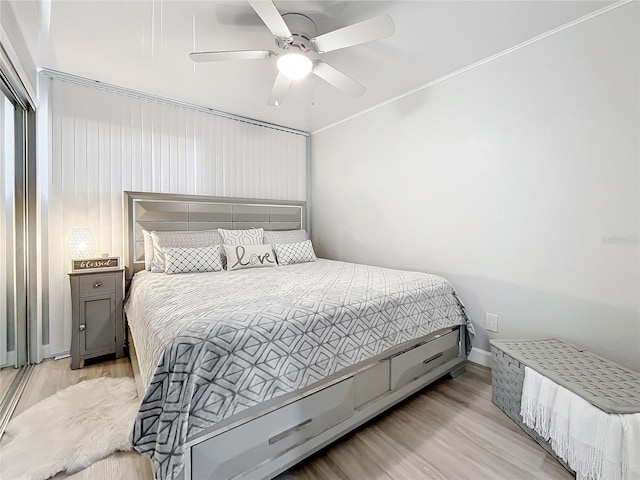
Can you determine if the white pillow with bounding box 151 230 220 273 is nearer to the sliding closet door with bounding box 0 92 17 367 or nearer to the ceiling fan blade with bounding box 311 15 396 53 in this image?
the sliding closet door with bounding box 0 92 17 367

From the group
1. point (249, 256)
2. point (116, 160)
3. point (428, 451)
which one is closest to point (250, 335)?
point (428, 451)

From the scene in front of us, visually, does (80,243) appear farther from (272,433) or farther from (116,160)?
(272,433)

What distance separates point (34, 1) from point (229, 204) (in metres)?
2.09

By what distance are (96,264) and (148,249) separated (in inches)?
16.4

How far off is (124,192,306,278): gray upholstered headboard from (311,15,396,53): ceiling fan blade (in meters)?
2.11

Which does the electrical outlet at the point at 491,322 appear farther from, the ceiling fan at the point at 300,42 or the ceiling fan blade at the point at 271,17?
the ceiling fan blade at the point at 271,17

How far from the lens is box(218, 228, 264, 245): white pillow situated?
123 inches

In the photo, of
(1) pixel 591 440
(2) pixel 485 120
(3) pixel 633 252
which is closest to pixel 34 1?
(2) pixel 485 120

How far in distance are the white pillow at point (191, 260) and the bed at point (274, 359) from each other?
0.19 metres

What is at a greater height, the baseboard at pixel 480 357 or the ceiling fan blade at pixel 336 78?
the ceiling fan blade at pixel 336 78

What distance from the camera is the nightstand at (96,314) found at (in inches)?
93.9

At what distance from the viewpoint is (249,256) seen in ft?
9.74

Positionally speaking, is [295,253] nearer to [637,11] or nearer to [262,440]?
[262,440]

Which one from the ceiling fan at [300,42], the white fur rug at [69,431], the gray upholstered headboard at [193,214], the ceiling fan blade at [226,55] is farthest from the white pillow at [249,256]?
the ceiling fan blade at [226,55]
